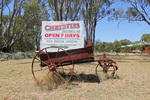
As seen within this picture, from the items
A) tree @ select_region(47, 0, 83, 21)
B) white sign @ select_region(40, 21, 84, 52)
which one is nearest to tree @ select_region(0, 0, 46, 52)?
tree @ select_region(47, 0, 83, 21)

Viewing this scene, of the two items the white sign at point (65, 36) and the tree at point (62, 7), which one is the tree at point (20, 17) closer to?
the tree at point (62, 7)

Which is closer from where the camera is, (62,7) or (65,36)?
(65,36)

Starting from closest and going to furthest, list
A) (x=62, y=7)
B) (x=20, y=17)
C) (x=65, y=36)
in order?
(x=65, y=36), (x=62, y=7), (x=20, y=17)

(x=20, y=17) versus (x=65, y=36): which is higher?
(x=20, y=17)

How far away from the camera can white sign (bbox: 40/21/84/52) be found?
5141 millimetres

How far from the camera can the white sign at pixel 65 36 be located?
5.14m

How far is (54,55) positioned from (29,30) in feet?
76.8

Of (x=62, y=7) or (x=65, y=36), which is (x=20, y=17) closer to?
(x=62, y=7)

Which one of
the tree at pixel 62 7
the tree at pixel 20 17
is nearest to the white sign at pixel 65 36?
the tree at pixel 62 7

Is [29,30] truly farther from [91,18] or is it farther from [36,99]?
[36,99]

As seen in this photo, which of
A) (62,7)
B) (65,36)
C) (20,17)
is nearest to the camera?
(65,36)

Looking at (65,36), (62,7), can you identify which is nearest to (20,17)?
(62,7)

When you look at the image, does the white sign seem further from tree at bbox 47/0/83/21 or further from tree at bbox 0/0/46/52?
tree at bbox 0/0/46/52

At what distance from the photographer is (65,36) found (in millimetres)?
5176
